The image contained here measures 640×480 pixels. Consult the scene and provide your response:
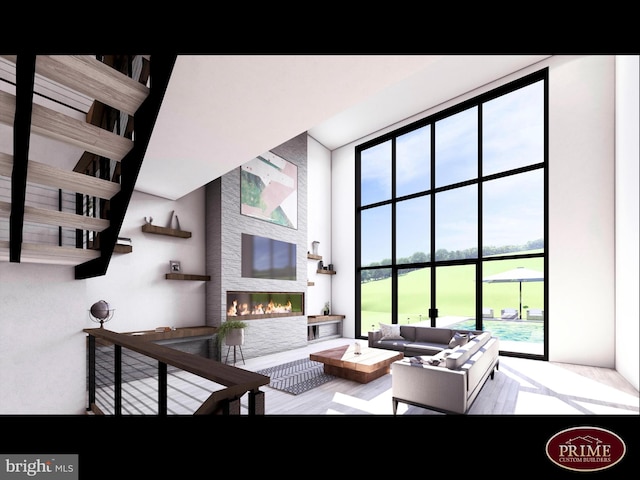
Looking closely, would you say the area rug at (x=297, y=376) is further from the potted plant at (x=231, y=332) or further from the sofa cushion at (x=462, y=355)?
the sofa cushion at (x=462, y=355)

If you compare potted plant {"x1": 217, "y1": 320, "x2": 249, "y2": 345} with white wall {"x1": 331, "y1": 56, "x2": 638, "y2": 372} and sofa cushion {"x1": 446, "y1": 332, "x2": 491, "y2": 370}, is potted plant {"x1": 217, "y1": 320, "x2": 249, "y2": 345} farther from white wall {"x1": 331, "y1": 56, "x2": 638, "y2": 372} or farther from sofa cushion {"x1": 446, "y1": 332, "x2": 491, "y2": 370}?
white wall {"x1": 331, "y1": 56, "x2": 638, "y2": 372}

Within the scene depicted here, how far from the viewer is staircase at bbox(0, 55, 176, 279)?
1.55 meters

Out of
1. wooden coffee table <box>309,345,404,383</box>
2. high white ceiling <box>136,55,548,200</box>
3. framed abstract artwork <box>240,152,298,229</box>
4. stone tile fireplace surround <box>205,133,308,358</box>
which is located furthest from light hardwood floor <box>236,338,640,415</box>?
framed abstract artwork <box>240,152,298,229</box>

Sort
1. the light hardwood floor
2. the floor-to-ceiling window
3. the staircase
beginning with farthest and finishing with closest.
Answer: the floor-to-ceiling window → the light hardwood floor → the staircase

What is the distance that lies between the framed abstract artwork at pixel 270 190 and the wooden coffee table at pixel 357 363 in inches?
107

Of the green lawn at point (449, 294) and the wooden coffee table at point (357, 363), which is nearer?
the wooden coffee table at point (357, 363)

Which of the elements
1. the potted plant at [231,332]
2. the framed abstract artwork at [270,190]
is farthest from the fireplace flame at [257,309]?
the framed abstract artwork at [270,190]

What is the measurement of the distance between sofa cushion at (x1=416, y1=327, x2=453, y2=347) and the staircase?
4.71 metres

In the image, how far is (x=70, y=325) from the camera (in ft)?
9.70

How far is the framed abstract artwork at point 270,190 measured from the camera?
18.7 feet
